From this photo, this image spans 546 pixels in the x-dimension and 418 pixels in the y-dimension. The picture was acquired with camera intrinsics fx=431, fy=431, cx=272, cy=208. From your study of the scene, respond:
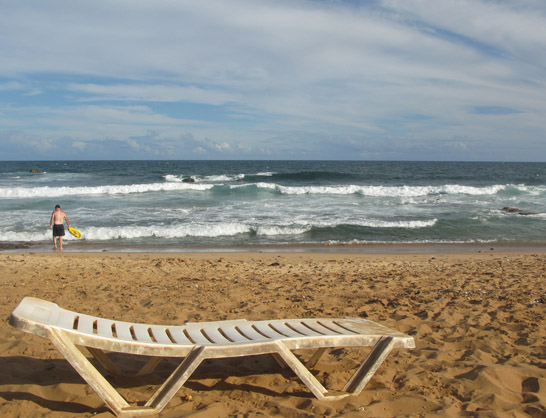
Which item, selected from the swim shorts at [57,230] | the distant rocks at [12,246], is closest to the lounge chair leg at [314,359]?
the swim shorts at [57,230]

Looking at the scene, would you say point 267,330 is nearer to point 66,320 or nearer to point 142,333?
point 142,333

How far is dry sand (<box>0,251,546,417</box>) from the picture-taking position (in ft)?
9.96

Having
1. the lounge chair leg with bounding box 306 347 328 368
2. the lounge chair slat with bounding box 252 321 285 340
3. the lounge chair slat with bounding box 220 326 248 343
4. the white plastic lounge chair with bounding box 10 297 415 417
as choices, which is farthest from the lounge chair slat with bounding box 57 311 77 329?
the lounge chair leg with bounding box 306 347 328 368

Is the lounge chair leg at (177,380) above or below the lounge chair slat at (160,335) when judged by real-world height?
below

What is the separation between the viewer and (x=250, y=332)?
10.8ft

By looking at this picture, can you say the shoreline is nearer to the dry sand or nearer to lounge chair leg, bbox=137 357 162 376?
the dry sand

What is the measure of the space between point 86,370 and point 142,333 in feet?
1.85

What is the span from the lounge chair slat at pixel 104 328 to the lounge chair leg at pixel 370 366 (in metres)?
1.74

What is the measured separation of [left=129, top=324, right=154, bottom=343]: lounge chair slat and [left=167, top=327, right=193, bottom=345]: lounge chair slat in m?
0.18

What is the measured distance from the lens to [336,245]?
1253cm

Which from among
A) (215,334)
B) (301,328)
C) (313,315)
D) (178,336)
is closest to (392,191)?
(313,315)

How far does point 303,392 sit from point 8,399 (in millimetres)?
2093

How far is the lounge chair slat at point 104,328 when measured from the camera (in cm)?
292

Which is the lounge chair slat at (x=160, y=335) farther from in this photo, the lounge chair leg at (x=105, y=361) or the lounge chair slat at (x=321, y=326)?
the lounge chair slat at (x=321, y=326)
